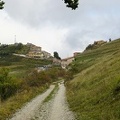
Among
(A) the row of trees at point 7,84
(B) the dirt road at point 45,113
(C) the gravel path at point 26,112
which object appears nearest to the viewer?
(B) the dirt road at point 45,113

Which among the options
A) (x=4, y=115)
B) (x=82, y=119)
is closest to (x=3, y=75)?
(x=4, y=115)

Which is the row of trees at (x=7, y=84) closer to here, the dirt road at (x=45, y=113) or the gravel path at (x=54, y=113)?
the dirt road at (x=45, y=113)

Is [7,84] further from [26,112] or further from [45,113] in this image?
[45,113]

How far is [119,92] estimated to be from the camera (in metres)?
32.5

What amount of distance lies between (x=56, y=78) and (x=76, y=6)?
17707cm

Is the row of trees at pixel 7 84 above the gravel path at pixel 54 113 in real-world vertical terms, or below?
above

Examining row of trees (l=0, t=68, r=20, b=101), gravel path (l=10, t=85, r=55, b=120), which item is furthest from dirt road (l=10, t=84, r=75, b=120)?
row of trees (l=0, t=68, r=20, b=101)

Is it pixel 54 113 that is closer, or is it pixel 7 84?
pixel 54 113

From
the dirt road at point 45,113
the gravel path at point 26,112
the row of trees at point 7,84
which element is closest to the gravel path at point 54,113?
the dirt road at point 45,113

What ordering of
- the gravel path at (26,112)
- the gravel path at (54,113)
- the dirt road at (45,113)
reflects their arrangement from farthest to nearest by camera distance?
the gravel path at (26,112), the dirt road at (45,113), the gravel path at (54,113)

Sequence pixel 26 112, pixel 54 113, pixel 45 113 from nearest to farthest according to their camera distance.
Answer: pixel 54 113
pixel 45 113
pixel 26 112

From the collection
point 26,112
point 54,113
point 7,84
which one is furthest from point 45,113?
point 7,84

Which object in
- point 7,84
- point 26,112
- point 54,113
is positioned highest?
point 7,84

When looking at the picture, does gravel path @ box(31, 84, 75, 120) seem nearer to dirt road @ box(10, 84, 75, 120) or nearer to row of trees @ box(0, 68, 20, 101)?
dirt road @ box(10, 84, 75, 120)
